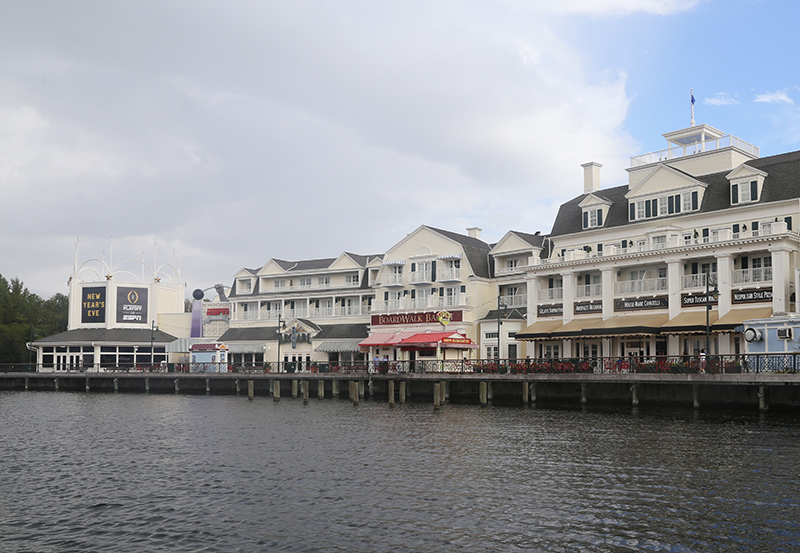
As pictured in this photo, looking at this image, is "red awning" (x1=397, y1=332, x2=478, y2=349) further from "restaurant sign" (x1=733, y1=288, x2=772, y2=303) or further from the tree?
the tree

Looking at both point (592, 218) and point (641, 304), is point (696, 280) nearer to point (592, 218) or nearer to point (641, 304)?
point (641, 304)

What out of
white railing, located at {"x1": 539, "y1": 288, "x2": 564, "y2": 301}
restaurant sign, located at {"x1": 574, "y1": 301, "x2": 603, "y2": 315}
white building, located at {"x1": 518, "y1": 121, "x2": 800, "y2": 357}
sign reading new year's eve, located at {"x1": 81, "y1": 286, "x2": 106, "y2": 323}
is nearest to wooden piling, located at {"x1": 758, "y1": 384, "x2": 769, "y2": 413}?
white building, located at {"x1": 518, "y1": 121, "x2": 800, "y2": 357}

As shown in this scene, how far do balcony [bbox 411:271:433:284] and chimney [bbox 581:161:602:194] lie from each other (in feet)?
50.6

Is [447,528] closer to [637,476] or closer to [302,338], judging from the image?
[637,476]

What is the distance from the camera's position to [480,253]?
2776 inches

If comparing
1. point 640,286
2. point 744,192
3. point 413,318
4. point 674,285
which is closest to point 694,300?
point 674,285

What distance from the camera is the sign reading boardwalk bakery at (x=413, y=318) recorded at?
6750 centimetres

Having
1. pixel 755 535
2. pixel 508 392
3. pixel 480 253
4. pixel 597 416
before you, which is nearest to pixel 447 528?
pixel 755 535

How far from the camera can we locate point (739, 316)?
158 feet

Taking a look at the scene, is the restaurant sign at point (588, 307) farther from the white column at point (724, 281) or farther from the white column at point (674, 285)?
the white column at point (724, 281)

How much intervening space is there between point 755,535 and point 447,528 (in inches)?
274

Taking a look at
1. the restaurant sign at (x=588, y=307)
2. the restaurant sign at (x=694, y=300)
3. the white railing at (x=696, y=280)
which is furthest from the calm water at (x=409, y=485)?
the restaurant sign at (x=588, y=307)

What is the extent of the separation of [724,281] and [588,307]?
10.6 meters

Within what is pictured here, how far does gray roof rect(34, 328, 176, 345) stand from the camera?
89562 mm
